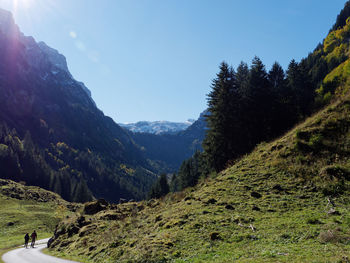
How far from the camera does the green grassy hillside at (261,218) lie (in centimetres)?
1170

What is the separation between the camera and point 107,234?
20.8 metres

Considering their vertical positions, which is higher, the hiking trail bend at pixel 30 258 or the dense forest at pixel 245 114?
the dense forest at pixel 245 114

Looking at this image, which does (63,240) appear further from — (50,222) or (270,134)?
(50,222)

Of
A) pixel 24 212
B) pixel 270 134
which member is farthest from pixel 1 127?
pixel 270 134

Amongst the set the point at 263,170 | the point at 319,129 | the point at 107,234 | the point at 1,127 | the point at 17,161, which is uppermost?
the point at 1,127

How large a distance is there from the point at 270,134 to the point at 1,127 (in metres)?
207

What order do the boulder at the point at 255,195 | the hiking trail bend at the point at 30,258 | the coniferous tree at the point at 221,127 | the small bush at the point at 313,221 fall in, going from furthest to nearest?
the coniferous tree at the point at 221,127, the hiking trail bend at the point at 30,258, the boulder at the point at 255,195, the small bush at the point at 313,221

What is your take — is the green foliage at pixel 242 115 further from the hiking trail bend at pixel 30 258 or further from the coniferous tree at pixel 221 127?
the hiking trail bend at pixel 30 258

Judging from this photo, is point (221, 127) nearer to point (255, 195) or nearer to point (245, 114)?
point (245, 114)

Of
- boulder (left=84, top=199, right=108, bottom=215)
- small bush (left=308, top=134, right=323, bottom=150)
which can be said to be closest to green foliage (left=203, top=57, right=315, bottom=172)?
small bush (left=308, top=134, right=323, bottom=150)

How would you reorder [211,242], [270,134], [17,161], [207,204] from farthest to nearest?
[17,161]
[270,134]
[207,204]
[211,242]

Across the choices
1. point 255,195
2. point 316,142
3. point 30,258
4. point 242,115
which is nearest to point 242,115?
point 242,115

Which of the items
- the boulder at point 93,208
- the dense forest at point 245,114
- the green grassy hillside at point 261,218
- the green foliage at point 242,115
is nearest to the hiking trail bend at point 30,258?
the green grassy hillside at point 261,218

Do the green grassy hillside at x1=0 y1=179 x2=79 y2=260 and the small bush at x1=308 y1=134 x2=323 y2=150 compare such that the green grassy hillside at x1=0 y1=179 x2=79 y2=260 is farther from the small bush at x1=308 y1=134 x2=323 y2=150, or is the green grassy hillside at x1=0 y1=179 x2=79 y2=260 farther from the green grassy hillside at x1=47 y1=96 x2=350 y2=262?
the small bush at x1=308 y1=134 x2=323 y2=150
